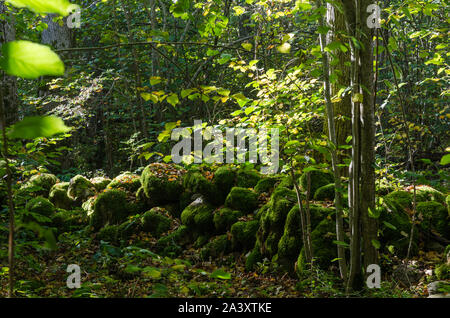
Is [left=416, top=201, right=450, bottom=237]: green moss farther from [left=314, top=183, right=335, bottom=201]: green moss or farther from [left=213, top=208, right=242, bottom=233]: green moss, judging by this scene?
[left=213, top=208, right=242, bottom=233]: green moss

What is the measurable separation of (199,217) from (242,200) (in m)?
0.72

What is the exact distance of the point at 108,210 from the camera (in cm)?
555

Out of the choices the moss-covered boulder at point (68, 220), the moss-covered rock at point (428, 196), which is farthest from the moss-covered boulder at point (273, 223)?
the moss-covered boulder at point (68, 220)

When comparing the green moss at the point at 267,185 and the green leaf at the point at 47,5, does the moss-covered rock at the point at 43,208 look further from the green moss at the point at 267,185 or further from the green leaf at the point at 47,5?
the green leaf at the point at 47,5

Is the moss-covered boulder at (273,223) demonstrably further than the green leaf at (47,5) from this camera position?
Yes

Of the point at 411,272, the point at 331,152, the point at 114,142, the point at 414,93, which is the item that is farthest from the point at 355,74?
the point at 114,142

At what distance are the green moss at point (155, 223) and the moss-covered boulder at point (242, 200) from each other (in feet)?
3.49

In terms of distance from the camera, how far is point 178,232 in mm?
4949

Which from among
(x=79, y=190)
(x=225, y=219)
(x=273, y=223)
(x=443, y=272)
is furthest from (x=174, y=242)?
(x=443, y=272)

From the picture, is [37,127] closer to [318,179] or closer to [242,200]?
[242,200]

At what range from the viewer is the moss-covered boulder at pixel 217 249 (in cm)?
450

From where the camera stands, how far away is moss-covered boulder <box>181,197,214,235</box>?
4902 mm

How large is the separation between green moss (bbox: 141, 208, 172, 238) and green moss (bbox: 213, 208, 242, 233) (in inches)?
34.9
